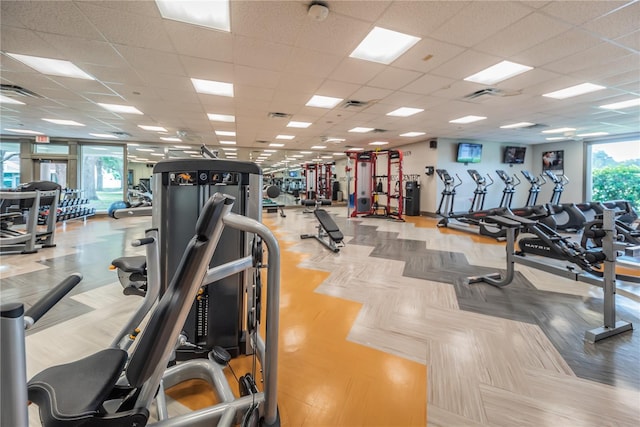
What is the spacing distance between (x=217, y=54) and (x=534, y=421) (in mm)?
4585

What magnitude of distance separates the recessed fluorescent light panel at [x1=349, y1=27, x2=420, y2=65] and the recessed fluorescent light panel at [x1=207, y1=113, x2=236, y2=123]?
4.25 metres

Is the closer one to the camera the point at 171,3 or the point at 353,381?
the point at 353,381

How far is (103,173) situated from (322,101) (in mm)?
10493

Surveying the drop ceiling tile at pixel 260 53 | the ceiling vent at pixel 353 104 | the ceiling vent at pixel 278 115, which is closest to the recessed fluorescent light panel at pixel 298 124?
the ceiling vent at pixel 278 115

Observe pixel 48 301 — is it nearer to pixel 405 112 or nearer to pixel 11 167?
pixel 405 112

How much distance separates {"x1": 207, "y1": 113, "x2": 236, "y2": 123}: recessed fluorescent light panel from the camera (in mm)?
6628

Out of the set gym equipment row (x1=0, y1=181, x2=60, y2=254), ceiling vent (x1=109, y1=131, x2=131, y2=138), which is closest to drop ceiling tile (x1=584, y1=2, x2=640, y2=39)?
gym equipment row (x1=0, y1=181, x2=60, y2=254)

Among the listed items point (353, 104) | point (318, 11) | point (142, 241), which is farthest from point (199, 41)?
point (353, 104)

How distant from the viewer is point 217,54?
3.50m

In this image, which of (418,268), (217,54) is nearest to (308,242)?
(418,268)

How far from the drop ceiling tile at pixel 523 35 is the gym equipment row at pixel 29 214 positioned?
22.9 ft

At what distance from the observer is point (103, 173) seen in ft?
35.5

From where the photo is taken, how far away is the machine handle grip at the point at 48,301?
2.22 feet

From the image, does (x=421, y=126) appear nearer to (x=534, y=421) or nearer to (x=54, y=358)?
(x=534, y=421)
